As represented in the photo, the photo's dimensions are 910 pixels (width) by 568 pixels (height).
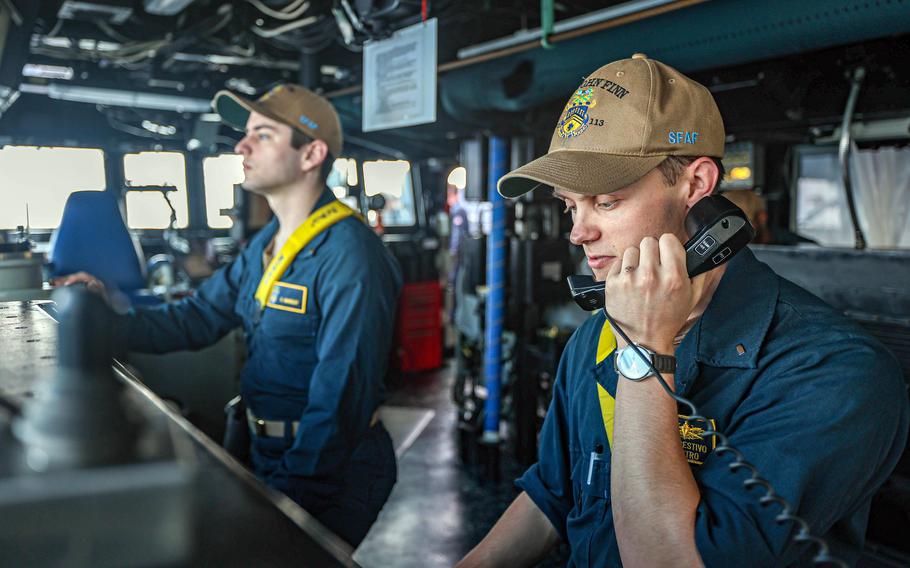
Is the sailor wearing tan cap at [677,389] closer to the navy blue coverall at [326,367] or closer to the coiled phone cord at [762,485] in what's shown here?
the coiled phone cord at [762,485]

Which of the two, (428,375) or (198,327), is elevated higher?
(198,327)

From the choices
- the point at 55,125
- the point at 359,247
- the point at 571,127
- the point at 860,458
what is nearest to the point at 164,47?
the point at 55,125

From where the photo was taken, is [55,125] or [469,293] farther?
[55,125]

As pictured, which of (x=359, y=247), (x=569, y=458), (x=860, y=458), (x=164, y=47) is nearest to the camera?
(x=860, y=458)

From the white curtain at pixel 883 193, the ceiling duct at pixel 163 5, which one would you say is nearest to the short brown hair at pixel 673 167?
the ceiling duct at pixel 163 5

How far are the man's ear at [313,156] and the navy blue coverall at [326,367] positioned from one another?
143 millimetres

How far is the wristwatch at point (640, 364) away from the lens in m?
1.10

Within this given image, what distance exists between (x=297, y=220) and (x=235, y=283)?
0.36 meters

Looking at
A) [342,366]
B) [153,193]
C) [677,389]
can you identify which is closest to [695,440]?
[677,389]

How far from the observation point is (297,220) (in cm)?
252

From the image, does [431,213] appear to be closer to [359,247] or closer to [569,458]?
[359,247]

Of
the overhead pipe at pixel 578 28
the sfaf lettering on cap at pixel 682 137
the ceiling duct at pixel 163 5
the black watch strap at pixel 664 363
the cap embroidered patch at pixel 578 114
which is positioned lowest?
the black watch strap at pixel 664 363

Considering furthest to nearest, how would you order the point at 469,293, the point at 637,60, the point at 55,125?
1. the point at 55,125
2. the point at 469,293
3. the point at 637,60

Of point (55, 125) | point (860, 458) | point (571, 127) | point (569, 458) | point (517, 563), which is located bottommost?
point (517, 563)
